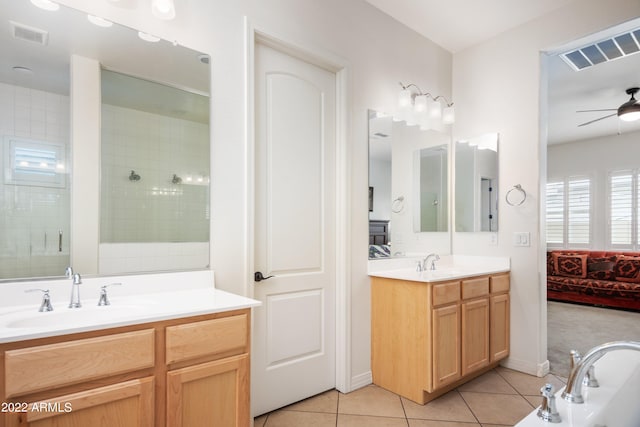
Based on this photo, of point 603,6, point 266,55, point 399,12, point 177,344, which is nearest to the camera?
point 177,344

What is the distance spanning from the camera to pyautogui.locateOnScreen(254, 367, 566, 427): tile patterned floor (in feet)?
7.14

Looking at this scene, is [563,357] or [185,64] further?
[563,357]

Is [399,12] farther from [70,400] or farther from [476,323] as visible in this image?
[70,400]

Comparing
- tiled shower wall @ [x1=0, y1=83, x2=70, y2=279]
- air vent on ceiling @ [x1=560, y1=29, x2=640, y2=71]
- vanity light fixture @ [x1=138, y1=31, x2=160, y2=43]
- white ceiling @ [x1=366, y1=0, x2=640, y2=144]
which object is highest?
white ceiling @ [x1=366, y1=0, x2=640, y2=144]

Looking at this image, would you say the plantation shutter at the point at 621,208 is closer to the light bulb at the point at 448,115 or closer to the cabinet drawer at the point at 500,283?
the cabinet drawer at the point at 500,283

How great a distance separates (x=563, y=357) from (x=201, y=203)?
11.3ft

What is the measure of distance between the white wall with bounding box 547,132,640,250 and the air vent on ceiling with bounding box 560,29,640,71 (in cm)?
358

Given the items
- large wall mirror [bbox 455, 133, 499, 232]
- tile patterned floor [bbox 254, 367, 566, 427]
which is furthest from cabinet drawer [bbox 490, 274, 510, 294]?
tile patterned floor [bbox 254, 367, 566, 427]

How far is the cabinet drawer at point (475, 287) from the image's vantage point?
8.71 feet

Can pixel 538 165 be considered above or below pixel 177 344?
above

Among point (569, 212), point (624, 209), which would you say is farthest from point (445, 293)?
point (569, 212)

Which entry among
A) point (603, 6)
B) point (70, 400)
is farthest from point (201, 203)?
point (603, 6)

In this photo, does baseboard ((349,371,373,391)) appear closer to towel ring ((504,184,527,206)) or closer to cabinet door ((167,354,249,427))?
cabinet door ((167,354,249,427))

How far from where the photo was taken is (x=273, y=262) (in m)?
2.35
